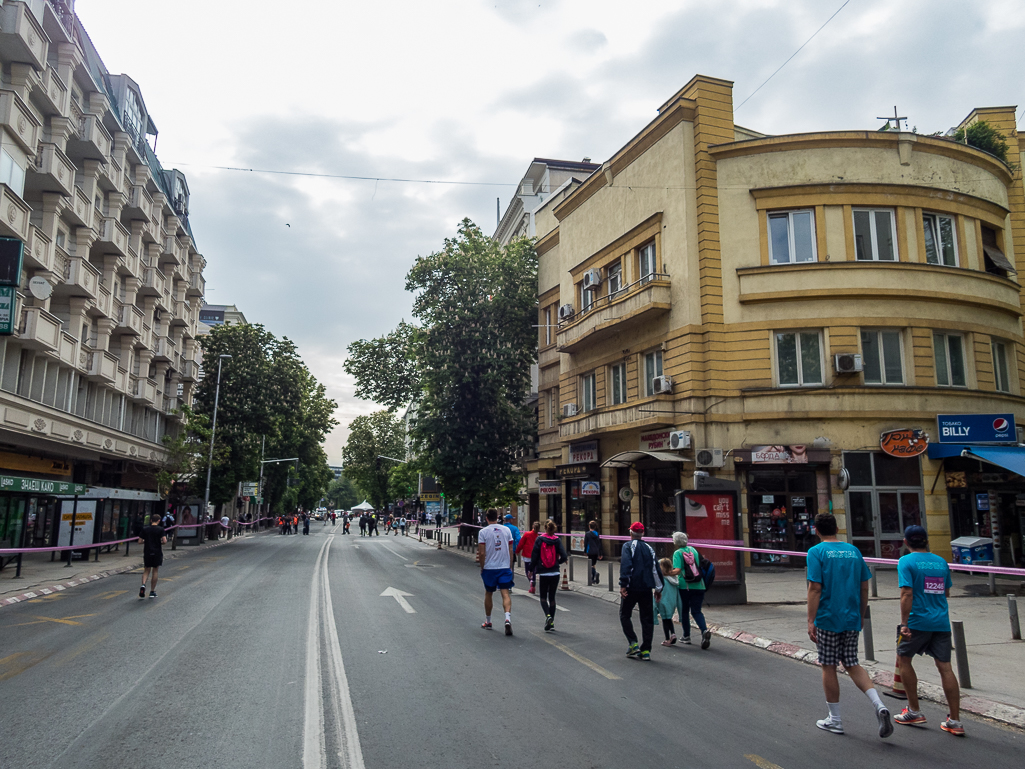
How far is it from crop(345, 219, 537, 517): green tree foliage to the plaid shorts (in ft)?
85.1

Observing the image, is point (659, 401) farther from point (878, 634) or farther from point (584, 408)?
point (878, 634)

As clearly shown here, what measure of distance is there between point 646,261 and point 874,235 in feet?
22.9

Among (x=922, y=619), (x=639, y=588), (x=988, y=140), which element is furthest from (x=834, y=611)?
(x=988, y=140)

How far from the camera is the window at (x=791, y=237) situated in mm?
21109

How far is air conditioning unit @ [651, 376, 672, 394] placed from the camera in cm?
2162

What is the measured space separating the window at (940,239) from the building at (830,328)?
43mm

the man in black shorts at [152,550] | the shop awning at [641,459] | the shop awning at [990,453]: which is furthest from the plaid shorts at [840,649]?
the shop awning at [641,459]

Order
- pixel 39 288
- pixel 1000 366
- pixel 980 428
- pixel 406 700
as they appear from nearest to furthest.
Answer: pixel 406 700 → pixel 980 428 → pixel 1000 366 → pixel 39 288

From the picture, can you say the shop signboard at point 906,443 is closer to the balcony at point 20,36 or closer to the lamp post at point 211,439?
the balcony at point 20,36

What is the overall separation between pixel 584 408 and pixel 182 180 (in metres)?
32.0

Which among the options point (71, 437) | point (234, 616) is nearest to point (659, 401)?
point (234, 616)

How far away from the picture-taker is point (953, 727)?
6.18 metres

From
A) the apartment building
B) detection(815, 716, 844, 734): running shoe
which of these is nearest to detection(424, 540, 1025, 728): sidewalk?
detection(815, 716, 844, 734): running shoe

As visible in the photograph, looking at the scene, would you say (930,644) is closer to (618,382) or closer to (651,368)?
(651,368)
